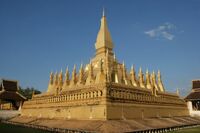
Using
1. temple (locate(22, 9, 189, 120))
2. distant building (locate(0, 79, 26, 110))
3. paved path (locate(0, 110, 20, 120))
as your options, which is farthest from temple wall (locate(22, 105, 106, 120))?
distant building (locate(0, 79, 26, 110))

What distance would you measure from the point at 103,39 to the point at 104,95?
1755 cm

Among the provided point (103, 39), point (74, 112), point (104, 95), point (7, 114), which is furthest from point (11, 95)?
point (104, 95)

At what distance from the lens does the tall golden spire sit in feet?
137

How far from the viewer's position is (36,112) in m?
41.0

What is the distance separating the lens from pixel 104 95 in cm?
2677

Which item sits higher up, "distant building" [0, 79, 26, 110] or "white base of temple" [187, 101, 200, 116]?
"distant building" [0, 79, 26, 110]

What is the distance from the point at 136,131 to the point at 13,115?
3305cm

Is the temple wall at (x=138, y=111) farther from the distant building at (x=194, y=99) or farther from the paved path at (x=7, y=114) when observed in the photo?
the paved path at (x=7, y=114)

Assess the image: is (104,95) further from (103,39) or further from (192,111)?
(192,111)

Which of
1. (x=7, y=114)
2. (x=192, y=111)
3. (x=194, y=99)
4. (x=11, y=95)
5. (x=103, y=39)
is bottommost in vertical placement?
(x=7, y=114)

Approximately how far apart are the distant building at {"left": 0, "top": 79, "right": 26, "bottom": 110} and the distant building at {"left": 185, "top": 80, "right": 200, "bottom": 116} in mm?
36754

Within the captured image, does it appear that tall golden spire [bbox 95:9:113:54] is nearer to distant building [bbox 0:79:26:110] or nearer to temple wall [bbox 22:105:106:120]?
temple wall [bbox 22:105:106:120]

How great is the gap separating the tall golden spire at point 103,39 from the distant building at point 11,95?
22380 millimetres

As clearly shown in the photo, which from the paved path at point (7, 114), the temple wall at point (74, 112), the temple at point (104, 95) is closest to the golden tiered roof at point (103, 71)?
the temple at point (104, 95)
